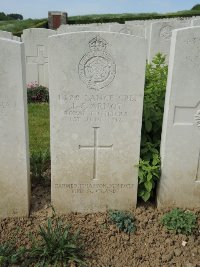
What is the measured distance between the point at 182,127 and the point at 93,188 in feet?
3.82

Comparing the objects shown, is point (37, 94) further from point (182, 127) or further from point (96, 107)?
point (182, 127)

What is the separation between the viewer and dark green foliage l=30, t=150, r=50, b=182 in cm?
426

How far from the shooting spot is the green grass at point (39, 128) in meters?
5.74

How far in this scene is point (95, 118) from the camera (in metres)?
3.42

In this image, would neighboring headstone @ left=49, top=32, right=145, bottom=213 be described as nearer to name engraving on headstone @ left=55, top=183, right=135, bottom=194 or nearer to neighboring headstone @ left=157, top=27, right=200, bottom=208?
A: name engraving on headstone @ left=55, top=183, right=135, bottom=194

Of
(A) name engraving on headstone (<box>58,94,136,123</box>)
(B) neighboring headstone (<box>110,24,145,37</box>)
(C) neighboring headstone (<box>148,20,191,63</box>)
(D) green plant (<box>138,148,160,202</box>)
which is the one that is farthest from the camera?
(B) neighboring headstone (<box>110,24,145,37</box>)

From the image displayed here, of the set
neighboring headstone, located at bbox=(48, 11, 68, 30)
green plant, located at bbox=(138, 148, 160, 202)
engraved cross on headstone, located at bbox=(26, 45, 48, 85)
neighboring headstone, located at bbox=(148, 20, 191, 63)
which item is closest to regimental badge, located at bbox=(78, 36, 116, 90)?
green plant, located at bbox=(138, 148, 160, 202)

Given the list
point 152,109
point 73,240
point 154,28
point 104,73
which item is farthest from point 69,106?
point 154,28

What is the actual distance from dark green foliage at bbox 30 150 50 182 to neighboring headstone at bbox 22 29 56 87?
507 centimetres

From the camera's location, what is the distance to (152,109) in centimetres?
376

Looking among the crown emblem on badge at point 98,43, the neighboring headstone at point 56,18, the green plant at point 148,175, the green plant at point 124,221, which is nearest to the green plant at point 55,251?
the green plant at point 124,221

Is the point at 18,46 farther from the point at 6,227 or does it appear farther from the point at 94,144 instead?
the point at 6,227

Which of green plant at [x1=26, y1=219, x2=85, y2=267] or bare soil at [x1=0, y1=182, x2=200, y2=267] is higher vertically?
green plant at [x1=26, y1=219, x2=85, y2=267]

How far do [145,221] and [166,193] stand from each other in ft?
1.33
